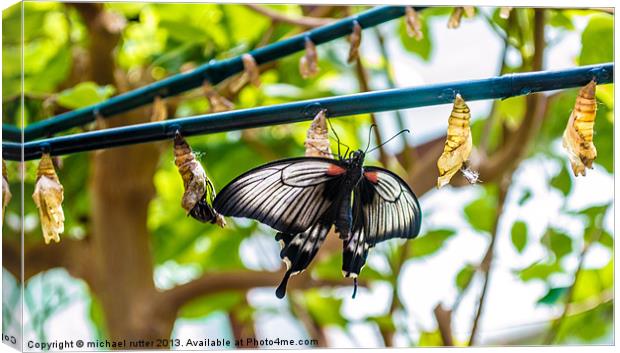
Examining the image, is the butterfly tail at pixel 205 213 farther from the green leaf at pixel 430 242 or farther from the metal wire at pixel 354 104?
the green leaf at pixel 430 242

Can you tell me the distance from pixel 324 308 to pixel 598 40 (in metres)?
0.60

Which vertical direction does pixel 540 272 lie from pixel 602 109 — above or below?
below

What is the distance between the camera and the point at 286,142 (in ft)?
4.50

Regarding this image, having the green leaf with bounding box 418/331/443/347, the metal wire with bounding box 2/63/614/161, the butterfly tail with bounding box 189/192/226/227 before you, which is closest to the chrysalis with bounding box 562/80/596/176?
the metal wire with bounding box 2/63/614/161

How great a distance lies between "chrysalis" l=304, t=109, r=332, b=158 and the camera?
68 centimetres

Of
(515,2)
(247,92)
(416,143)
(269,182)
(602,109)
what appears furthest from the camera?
(416,143)

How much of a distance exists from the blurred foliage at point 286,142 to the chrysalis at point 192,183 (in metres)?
0.45

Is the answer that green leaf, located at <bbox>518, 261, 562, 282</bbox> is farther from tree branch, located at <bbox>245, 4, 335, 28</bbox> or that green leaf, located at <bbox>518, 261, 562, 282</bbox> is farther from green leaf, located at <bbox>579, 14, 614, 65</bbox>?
tree branch, located at <bbox>245, 4, 335, 28</bbox>

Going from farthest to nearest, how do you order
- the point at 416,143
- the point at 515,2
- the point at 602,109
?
the point at 416,143
the point at 602,109
the point at 515,2

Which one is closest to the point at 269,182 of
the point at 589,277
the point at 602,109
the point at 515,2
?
the point at 515,2

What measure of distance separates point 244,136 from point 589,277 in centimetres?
56

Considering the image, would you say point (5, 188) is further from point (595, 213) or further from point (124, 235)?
point (595, 213)

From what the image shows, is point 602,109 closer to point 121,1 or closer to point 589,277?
point 589,277

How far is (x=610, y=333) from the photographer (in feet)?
4.07
